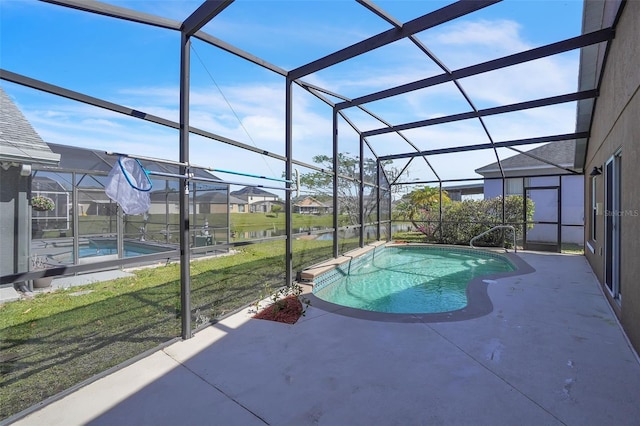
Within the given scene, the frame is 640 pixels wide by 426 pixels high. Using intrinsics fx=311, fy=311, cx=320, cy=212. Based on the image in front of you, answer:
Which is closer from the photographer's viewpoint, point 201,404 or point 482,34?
point 201,404

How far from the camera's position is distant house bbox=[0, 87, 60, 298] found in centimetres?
347

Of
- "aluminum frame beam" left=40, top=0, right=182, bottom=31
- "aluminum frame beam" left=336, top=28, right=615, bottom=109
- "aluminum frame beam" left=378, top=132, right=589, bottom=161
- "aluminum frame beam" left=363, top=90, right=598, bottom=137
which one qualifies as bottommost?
"aluminum frame beam" left=40, top=0, right=182, bottom=31

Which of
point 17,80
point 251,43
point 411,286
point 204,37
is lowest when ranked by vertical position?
point 411,286

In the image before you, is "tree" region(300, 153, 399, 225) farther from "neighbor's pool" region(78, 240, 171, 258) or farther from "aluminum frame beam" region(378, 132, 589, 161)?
"neighbor's pool" region(78, 240, 171, 258)

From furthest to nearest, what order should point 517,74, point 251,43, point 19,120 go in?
1. point 517,74
2. point 251,43
3. point 19,120

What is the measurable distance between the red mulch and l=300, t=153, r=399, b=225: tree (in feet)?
8.41

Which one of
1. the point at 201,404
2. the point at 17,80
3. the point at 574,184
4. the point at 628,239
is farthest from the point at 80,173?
the point at 574,184

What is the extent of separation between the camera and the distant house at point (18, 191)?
347cm

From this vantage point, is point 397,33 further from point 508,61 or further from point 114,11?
point 114,11

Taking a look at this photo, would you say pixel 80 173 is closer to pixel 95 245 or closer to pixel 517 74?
pixel 95 245

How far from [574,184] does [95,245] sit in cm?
1450

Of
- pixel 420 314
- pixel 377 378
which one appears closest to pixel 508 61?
pixel 420 314

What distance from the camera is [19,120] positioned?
3.10m

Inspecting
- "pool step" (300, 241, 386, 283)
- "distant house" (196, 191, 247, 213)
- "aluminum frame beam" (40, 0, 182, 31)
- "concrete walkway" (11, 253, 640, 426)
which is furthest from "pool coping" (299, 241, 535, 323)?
"aluminum frame beam" (40, 0, 182, 31)
